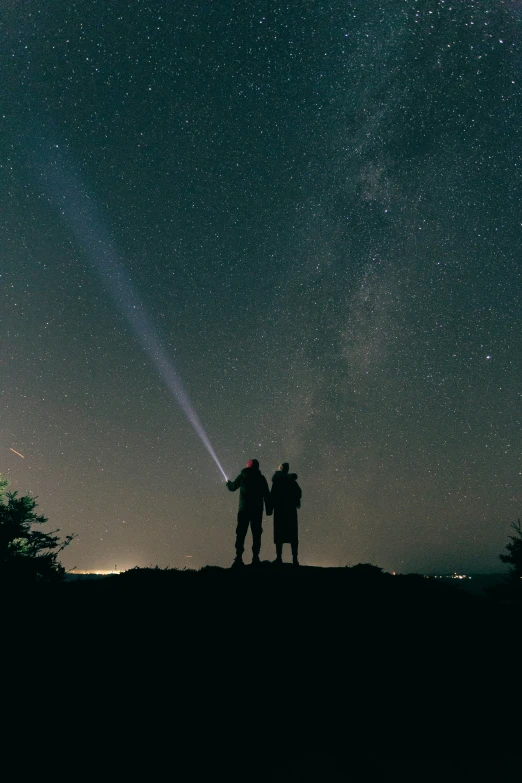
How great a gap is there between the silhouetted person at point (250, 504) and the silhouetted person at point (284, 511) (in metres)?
0.50

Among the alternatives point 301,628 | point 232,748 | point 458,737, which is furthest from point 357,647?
point 232,748

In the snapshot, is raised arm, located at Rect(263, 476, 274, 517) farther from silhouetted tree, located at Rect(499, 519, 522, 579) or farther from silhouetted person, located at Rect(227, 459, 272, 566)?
silhouetted tree, located at Rect(499, 519, 522, 579)

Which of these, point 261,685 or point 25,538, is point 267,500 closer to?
point 261,685

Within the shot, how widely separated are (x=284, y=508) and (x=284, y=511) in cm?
8

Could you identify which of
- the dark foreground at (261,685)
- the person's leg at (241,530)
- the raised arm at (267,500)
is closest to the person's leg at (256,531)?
the person's leg at (241,530)

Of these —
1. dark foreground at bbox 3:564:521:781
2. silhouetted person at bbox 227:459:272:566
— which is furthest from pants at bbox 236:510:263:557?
dark foreground at bbox 3:564:521:781

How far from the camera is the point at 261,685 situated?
392 cm

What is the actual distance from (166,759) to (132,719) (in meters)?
0.54

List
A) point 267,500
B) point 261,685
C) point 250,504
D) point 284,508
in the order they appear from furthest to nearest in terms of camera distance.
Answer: point 284,508, point 267,500, point 250,504, point 261,685

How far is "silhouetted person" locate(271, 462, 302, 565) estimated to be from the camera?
32.1ft

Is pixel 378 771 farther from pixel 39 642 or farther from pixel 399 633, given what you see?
pixel 39 642

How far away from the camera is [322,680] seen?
4.08m

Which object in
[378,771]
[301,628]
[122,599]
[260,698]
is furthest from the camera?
[122,599]

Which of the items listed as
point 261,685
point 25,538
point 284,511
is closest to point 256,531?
point 284,511
